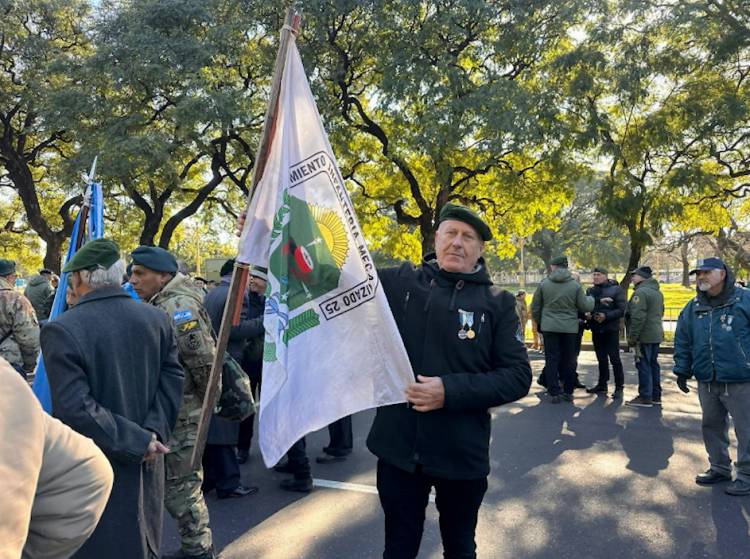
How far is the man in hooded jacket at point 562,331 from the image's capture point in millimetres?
7715

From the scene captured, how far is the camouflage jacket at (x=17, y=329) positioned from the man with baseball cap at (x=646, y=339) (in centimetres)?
686

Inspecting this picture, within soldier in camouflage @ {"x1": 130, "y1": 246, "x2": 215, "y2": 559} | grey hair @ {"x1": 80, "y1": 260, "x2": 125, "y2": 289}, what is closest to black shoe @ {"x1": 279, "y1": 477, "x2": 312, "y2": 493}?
soldier in camouflage @ {"x1": 130, "y1": 246, "x2": 215, "y2": 559}

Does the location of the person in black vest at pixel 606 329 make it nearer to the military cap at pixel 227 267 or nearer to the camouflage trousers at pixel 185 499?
the military cap at pixel 227 267

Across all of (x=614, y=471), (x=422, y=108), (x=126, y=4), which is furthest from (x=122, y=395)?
(x=126, y=4)

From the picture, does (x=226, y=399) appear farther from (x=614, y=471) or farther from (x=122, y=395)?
(x=614, y=471)


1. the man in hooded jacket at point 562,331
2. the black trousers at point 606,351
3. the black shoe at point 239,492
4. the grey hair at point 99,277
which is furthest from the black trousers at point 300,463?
the black trousers at point 606,351

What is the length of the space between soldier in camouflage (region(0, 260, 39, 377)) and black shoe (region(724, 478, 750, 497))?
6000 millimetres

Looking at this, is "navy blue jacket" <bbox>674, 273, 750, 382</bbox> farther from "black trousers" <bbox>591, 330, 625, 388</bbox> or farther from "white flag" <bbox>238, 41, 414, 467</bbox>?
"black trousers" <bbox>591, 330, 625, 388</bbox>

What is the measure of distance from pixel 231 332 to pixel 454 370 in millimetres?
2830

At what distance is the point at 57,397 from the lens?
93.3 inches

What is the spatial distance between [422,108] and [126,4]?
8743 mm

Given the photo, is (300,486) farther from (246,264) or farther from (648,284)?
(648,284)

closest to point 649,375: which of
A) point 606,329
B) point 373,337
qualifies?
point 606,329

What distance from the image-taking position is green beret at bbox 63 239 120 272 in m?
2.56
